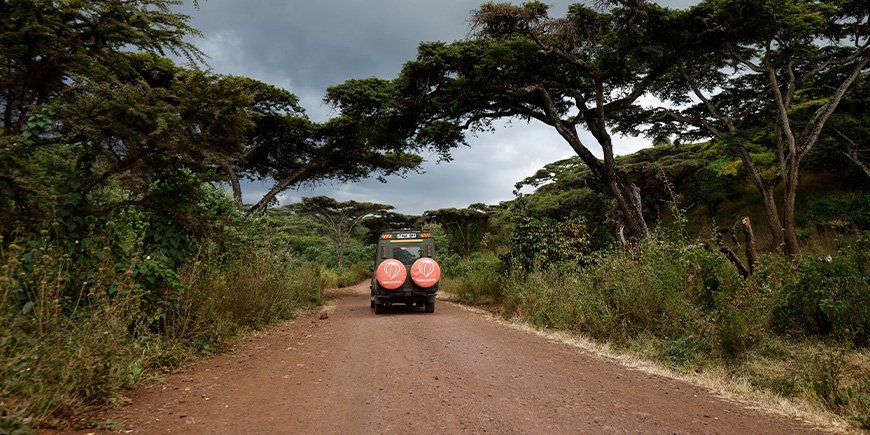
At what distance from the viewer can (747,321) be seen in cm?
616

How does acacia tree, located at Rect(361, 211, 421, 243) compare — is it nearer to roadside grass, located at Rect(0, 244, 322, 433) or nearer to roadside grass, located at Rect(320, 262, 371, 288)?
roadside grass, located at Rect(320, 262, 371, 288)

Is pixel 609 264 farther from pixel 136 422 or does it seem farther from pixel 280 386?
pixel 136 422

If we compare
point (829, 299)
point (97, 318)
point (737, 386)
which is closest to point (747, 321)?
point (829, 299)

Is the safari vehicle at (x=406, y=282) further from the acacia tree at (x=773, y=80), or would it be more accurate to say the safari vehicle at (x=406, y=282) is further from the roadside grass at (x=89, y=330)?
the acacia tree at (x=773, y=80)

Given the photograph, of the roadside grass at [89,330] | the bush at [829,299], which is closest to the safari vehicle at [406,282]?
the roadside grass at [89,330]

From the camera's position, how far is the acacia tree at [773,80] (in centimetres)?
1196

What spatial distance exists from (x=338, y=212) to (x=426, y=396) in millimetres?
30838

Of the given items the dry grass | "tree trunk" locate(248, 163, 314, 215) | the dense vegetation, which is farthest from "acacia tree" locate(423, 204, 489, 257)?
the dry grass

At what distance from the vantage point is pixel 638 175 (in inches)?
821

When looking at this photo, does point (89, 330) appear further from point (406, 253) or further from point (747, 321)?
point (406, 253)

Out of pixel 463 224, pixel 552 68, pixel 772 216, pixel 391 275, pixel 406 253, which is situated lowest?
pixel 391 275

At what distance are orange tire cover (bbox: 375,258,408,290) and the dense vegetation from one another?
236cm

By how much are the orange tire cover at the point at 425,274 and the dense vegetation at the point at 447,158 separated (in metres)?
2.06

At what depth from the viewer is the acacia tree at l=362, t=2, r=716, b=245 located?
39.6 ft
